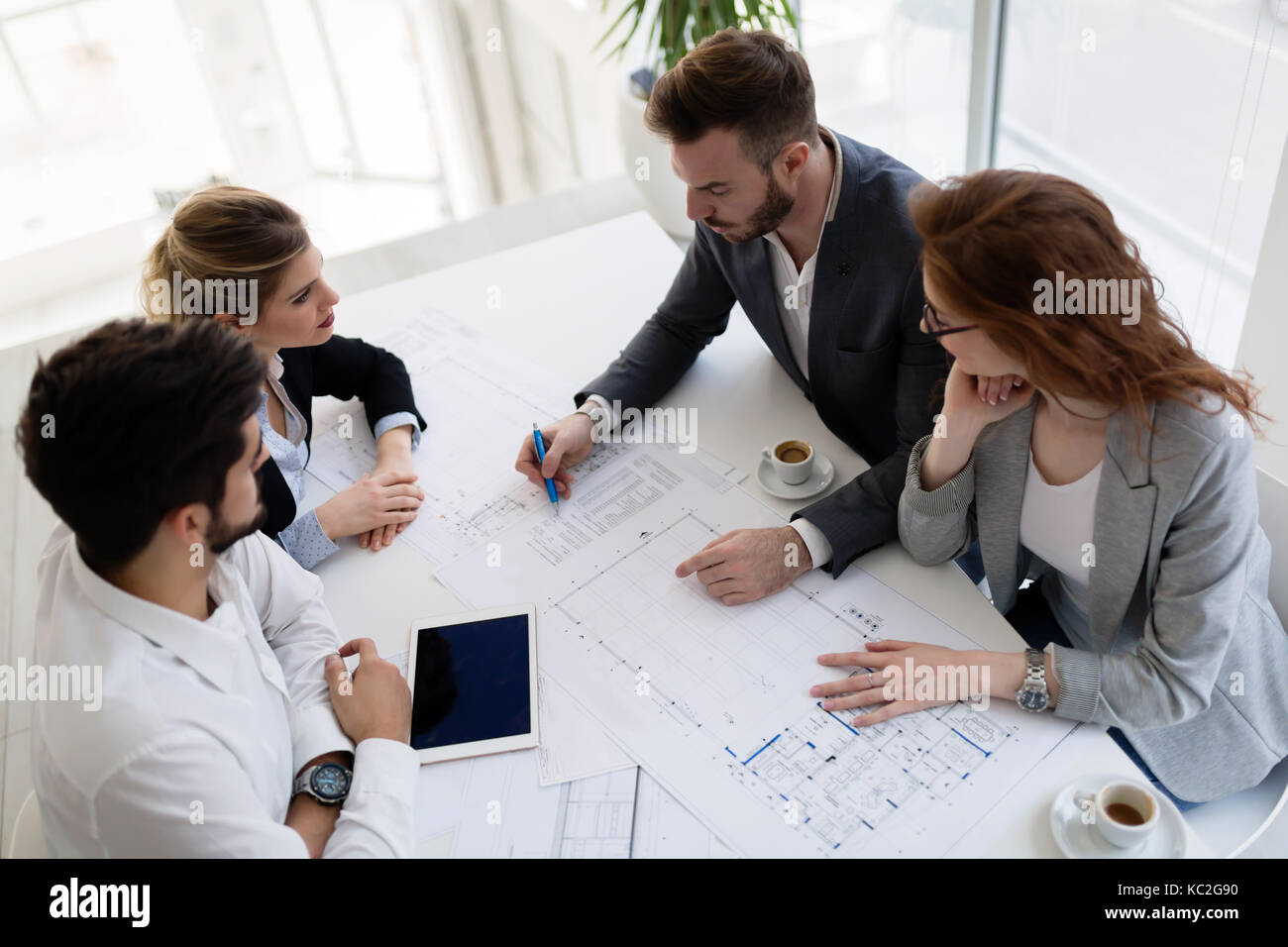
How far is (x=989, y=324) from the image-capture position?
1319 millimetres

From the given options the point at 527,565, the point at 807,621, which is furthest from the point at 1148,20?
the point at 527,565

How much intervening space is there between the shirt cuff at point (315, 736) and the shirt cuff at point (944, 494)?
938 mm

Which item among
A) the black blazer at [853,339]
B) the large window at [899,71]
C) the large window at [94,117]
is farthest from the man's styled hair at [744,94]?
the large window at [94,117]

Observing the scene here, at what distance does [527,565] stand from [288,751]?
1.63 ft

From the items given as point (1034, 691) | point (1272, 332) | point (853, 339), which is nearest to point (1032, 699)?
point (1034, 691)

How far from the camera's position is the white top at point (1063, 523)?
1484 mm

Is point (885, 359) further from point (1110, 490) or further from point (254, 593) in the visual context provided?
point (254, 593)

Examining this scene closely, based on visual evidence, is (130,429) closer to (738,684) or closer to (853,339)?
(738,684)

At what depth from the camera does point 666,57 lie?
3.08 metres

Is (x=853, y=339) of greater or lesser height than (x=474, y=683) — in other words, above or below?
above

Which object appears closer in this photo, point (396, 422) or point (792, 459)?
point (792, 459)

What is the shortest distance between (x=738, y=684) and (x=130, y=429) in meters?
0.87

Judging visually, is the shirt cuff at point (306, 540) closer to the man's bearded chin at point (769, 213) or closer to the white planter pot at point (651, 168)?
the man's bearded chin at point (769, 213)

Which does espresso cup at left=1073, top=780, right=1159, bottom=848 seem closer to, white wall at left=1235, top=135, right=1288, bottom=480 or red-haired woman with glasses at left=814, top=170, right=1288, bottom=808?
red-haired woman with glasses at left=814, top=170, right=1288, bottom=808
